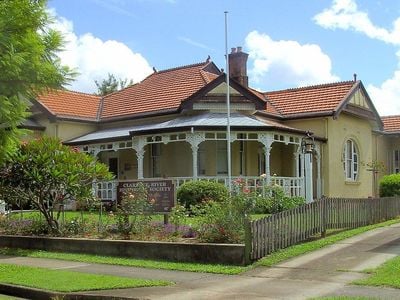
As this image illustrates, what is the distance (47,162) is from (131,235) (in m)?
3.60

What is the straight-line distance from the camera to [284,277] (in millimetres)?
Result: 10492

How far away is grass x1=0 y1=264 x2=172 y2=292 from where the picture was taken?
9906mm

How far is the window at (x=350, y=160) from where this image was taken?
30317mm

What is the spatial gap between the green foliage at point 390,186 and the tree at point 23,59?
63.1 ft

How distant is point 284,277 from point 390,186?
A: 18201 millimetres

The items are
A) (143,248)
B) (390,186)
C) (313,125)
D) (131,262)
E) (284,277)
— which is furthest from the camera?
(313,125)

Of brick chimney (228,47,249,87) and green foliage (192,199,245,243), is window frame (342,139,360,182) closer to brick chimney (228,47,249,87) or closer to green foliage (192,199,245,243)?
Result: brick chimney (228,47,249,87)

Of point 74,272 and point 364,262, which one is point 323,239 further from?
point 74,272

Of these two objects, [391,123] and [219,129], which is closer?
[219,129]

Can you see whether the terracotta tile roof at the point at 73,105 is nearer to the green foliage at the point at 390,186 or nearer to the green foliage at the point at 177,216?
the green foliage at the point at 390,186

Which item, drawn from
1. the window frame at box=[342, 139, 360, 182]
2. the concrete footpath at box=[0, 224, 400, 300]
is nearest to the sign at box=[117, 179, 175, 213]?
the concrete footpath at box=[0, 224, 400, 300]

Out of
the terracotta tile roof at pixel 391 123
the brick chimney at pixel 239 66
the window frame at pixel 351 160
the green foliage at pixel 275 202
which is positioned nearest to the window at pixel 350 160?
the window frame at pixel 351 160

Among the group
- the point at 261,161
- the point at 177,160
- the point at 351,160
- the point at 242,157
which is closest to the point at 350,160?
the point at 351,160

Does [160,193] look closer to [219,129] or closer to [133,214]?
[133,214]
